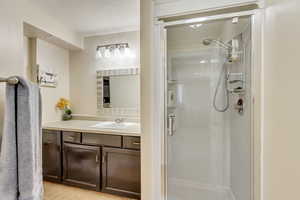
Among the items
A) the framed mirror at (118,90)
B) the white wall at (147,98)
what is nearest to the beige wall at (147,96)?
the white wall at (147,98)

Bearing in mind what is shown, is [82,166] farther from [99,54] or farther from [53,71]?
[99,54]

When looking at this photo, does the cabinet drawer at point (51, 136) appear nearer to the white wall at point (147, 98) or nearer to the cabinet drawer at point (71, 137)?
the cabinet drawer at point (71, 137)

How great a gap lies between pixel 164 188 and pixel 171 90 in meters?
1.05

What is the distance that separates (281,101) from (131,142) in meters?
1.45

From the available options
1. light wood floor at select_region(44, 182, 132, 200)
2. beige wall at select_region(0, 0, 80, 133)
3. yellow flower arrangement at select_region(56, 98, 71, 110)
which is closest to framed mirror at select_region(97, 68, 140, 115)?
yellow flower arrangement at select_region(56, 98, 71, 110)

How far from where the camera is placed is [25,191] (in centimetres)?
64

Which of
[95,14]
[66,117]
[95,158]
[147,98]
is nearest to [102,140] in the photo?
[95,158]

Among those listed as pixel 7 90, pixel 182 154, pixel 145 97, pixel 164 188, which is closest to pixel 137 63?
pixel 145 97

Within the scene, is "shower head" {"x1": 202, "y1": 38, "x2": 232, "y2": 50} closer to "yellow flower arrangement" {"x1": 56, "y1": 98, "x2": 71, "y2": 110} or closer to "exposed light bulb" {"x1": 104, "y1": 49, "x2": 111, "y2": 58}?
"exposed light bulb" {"x1": 104, "y1": 49, "x2": 111, "y2": 58}

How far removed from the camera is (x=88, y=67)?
2.85 m

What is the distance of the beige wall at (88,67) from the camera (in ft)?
8.86

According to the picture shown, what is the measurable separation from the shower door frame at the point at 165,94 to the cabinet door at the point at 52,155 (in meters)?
1.44

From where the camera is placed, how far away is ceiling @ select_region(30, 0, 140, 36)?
196cm

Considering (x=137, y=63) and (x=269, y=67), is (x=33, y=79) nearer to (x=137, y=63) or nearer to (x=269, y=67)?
(x=137, y=63)
